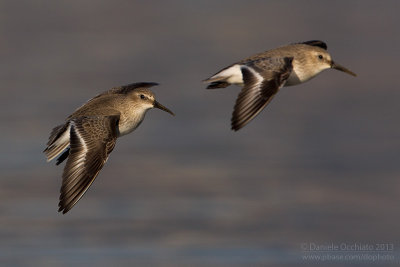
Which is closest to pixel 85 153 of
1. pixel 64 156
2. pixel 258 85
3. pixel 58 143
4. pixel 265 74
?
pixel 58 143

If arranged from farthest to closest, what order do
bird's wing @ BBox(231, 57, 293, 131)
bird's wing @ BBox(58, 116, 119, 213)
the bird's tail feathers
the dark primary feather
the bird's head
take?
the bird's head, the dark primary feather, the bird's tail feathers, bird's wing @ BBox(231, 57, 293, 131), bird's wing @ BBox(58, 116, 119, 213)

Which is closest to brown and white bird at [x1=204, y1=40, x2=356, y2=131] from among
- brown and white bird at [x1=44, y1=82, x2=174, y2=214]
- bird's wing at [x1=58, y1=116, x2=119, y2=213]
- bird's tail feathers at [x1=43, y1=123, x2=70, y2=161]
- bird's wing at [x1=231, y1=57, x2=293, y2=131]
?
bird's wing at [x1=231, y1=57, x2=293, y2=131]

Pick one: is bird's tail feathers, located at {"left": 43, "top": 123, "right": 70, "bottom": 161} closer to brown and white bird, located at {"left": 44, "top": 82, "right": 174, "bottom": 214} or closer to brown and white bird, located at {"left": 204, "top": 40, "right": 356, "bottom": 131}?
brown and white bird, located at {"left": 44, "top": 82, "right": 174, "bottom": 214}

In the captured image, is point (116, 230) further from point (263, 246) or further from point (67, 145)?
point (67, 145)

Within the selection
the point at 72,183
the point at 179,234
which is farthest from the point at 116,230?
the point at 72,183

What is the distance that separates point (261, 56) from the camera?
19312mm

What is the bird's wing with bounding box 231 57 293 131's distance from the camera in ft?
59.0

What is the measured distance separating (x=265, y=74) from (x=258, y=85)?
28 cm

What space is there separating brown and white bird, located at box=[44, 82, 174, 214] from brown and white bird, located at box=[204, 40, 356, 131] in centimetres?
118

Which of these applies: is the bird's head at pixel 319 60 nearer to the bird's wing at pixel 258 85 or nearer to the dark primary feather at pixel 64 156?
the bird's wing at pixel 258 85

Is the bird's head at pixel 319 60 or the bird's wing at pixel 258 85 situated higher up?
the bird's wing at pixel 258 85

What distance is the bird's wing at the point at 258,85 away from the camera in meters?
18.0

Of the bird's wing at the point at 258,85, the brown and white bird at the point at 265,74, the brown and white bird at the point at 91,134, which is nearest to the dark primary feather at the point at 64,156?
the brown and white bird at the point at 91,134

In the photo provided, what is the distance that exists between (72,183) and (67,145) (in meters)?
1.24
